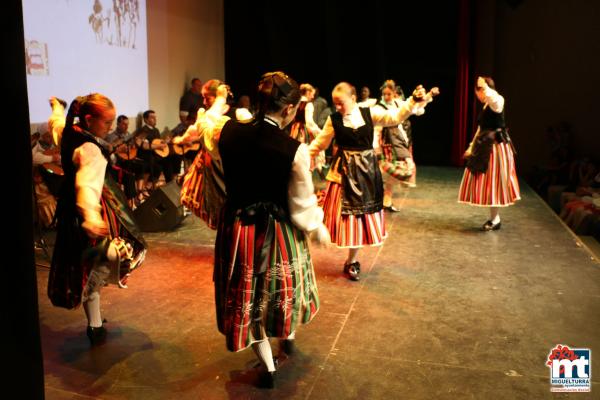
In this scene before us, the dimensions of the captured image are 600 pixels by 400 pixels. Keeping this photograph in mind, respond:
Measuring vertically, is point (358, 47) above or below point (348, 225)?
above

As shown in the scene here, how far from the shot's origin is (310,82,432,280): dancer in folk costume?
3.72 metres

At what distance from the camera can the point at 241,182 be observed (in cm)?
240

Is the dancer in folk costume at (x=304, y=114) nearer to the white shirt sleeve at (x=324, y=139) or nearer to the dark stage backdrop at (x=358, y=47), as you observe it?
the white shirt sleeve at (x=324, y=139)

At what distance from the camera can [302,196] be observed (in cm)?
238

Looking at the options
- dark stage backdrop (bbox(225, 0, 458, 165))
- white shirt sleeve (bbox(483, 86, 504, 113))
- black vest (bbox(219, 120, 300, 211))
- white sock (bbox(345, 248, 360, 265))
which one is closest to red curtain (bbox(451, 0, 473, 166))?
dark stage backdrop (bbox(225, 0, 458, 165))

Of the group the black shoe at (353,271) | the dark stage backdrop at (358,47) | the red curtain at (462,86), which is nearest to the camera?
the black shoe at (353,271)

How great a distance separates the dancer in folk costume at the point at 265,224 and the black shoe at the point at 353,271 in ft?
5.19

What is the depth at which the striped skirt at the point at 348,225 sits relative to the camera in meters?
3.95

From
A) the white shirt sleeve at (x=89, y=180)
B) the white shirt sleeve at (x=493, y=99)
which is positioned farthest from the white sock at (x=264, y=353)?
the white shirt sleeve at (x=493, y=99)

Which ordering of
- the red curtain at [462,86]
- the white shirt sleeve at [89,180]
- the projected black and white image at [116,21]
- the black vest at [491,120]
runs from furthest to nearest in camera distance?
the red curtain at [462,86] → the projected black and white image at [116,21] → the black vest at [491,120] → the white shirt sleeve at [89,180]

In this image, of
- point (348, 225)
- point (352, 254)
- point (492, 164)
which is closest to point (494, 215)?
point (492, 164)

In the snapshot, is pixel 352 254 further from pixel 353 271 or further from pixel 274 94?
pixel 274 94

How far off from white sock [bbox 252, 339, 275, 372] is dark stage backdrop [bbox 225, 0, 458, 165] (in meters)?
8.13

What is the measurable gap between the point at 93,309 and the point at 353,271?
70.2 inches
